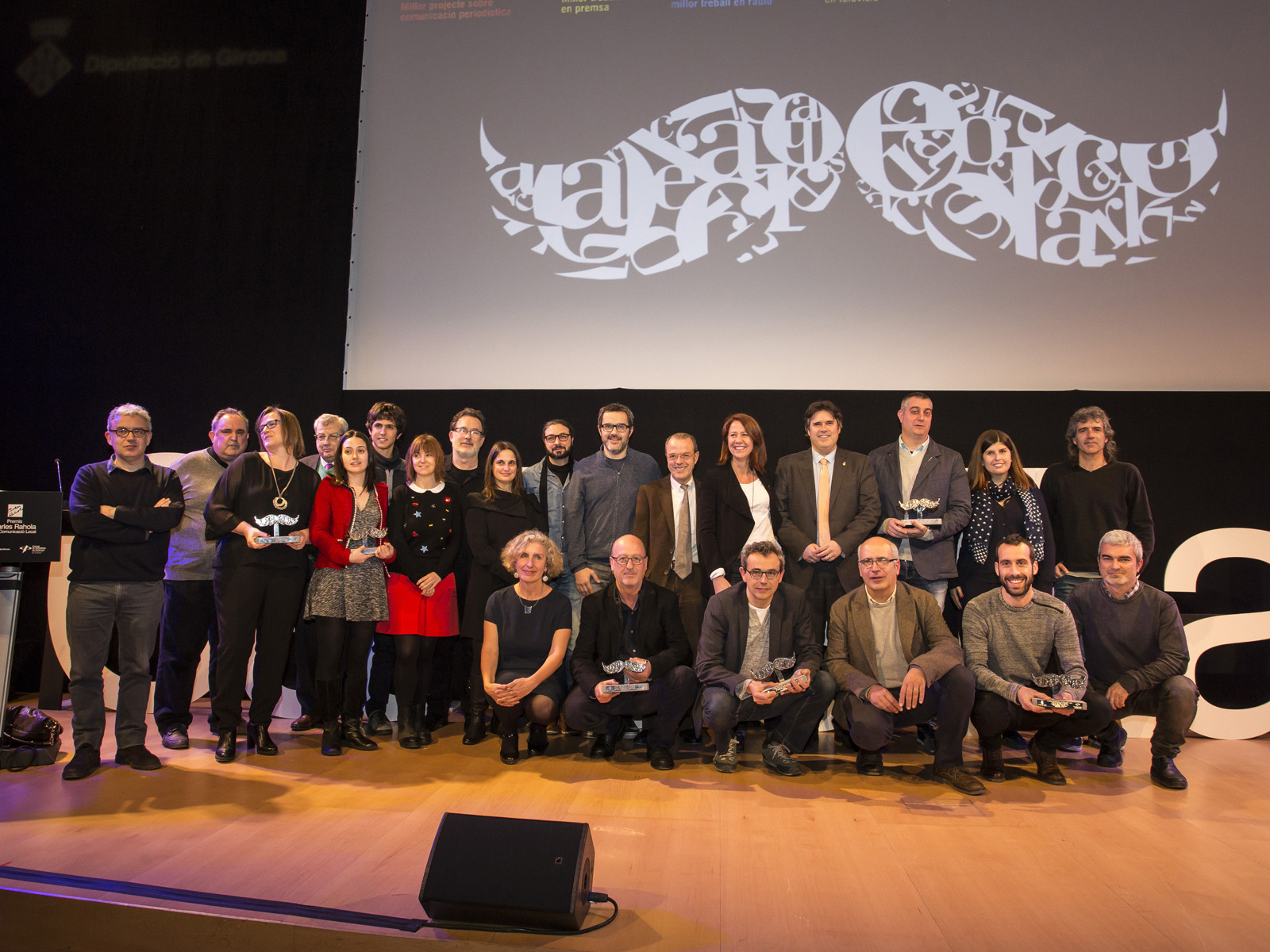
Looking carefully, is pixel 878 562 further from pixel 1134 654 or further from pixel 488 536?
pixel 488 536

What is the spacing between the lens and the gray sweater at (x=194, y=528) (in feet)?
12.7

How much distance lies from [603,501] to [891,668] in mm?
1630

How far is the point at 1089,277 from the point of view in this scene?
4809mm

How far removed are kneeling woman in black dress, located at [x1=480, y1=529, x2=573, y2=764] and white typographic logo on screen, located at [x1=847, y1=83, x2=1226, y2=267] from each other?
3106 mm

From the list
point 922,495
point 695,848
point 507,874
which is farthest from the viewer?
point 922,495

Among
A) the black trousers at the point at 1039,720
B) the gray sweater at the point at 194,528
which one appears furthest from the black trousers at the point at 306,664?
the black trousers at the point at 1039,720

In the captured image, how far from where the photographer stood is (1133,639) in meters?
3.58

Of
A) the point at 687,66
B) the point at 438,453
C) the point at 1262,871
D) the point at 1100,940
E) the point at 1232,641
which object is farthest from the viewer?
the point at 687,66

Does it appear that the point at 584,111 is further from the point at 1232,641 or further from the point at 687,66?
the point at 1232,641

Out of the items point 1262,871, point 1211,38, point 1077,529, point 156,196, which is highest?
point 1211,38

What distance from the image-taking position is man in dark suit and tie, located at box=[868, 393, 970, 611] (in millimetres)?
3932

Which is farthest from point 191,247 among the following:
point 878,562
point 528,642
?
point 878,562

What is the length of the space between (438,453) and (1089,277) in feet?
13.0

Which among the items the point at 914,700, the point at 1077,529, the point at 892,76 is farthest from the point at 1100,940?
the point at 892,76
